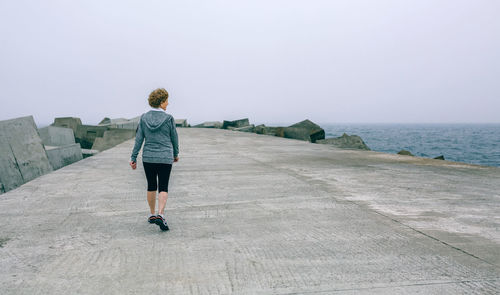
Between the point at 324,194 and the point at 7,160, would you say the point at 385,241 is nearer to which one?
the point at 324,194

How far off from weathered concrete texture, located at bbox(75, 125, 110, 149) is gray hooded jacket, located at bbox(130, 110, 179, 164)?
19038mm

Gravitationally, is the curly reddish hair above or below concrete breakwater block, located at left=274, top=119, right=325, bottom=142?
above

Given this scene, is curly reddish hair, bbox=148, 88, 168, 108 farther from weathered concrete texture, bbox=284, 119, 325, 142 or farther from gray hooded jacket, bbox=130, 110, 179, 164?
weathered concrete texture, bbox=284, 119, 325, 142

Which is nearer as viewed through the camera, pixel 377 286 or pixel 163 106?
pixel 377 286

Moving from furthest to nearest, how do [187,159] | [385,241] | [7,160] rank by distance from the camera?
[187,159], [7,160], [385,241]

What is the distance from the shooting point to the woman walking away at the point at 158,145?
3934mm

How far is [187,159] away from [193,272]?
7.55 metres

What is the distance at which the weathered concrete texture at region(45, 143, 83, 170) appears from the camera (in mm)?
9844

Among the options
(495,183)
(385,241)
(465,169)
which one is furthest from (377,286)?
(465,169)

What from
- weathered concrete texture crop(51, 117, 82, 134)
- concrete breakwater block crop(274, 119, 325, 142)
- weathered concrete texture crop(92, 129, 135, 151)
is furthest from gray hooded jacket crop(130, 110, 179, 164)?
weathered concrete texture crop(51, 117, 82, 134)

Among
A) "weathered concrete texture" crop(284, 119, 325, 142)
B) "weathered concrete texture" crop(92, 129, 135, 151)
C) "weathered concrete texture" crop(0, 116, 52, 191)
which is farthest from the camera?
"weathered concrete texture" crop(284, 119, 325, 142)

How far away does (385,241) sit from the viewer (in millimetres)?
3521

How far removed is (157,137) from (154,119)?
0.69ft

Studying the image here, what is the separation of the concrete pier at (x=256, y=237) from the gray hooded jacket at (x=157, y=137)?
0.76 metres
